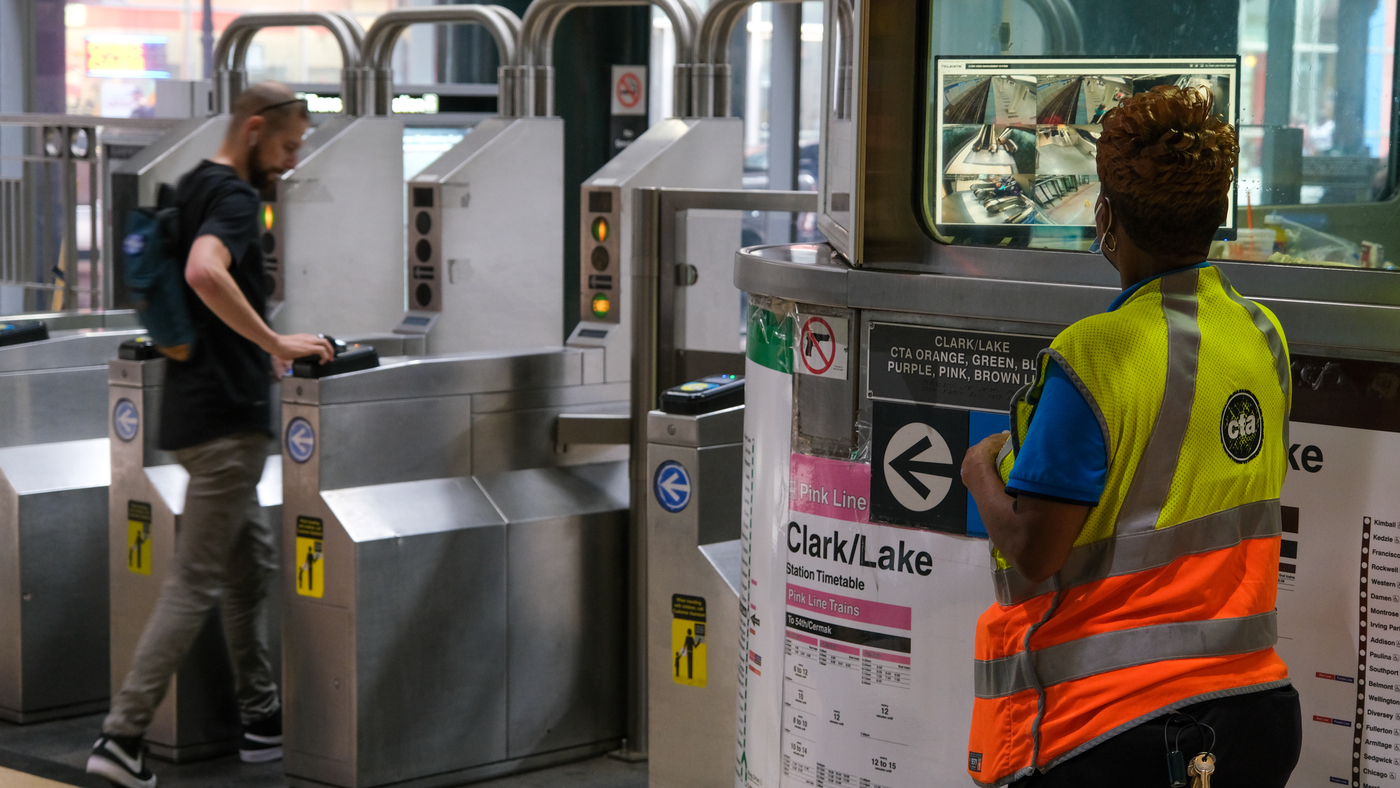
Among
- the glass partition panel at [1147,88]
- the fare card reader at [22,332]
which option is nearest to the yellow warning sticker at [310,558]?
the fare card reader at [22,332]

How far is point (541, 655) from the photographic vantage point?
380cm

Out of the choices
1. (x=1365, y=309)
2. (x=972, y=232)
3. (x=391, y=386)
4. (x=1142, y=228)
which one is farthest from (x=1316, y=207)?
(x=391, y=386)

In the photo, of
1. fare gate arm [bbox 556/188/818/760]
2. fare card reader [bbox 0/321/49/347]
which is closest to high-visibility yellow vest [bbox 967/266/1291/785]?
fare gate arm [bbox 556/188/818/760]

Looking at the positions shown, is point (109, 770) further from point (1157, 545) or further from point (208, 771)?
point (1157, 545)

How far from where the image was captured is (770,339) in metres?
2.38

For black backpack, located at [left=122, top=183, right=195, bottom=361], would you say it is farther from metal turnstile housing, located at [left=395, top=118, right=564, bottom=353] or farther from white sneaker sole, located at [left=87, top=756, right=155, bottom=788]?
metal turnstile housing, located at [left=395, top=118, right=564, bottom=353]

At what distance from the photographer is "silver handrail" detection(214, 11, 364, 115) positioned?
4961 mm

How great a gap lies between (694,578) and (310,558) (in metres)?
0.87

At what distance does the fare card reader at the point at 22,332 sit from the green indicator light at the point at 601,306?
1.52 m

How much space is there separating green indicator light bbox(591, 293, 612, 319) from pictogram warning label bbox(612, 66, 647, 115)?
8.66 ft

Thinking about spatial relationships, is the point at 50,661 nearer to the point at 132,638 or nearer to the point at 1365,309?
the point at 132,638

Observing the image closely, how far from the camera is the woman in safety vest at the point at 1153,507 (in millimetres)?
1503

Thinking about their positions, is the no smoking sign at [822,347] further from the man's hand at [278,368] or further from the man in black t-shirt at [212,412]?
the man's hand at [278,368]

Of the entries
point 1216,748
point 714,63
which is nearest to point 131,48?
point 714,63
